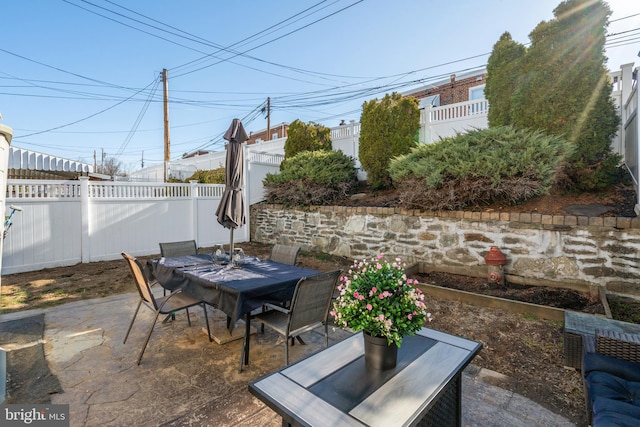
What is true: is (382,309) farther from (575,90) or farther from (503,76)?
(503,76)

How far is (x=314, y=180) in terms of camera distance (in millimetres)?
7672

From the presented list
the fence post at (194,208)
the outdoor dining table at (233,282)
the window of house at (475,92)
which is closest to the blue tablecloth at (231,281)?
the outdoor dining table at (233,282)

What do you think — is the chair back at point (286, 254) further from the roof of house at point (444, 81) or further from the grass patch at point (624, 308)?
the roof of house at point (444, 81)

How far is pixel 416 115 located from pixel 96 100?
14.3 meters

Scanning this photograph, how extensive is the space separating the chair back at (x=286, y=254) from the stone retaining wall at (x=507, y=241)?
101 inches

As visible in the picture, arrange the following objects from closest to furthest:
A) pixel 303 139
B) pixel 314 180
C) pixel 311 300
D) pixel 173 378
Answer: pixel 173 378 < pixel 311 300 < pixel 314 180 < pixel 303 139

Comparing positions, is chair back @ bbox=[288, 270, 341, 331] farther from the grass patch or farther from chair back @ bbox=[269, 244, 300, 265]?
the grass patch

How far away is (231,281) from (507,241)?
4022mm

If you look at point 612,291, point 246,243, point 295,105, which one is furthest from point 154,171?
point 612,291

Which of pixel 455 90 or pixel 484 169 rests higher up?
pixel 455 90

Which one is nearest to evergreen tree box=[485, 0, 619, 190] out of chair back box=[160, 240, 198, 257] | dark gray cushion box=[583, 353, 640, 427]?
dark gray cushion box=[583, 353, 640, 427]

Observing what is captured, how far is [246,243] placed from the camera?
8773mm

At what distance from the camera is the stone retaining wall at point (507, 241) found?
3.65 m

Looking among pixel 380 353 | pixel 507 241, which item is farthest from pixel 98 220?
pixel 507 241
